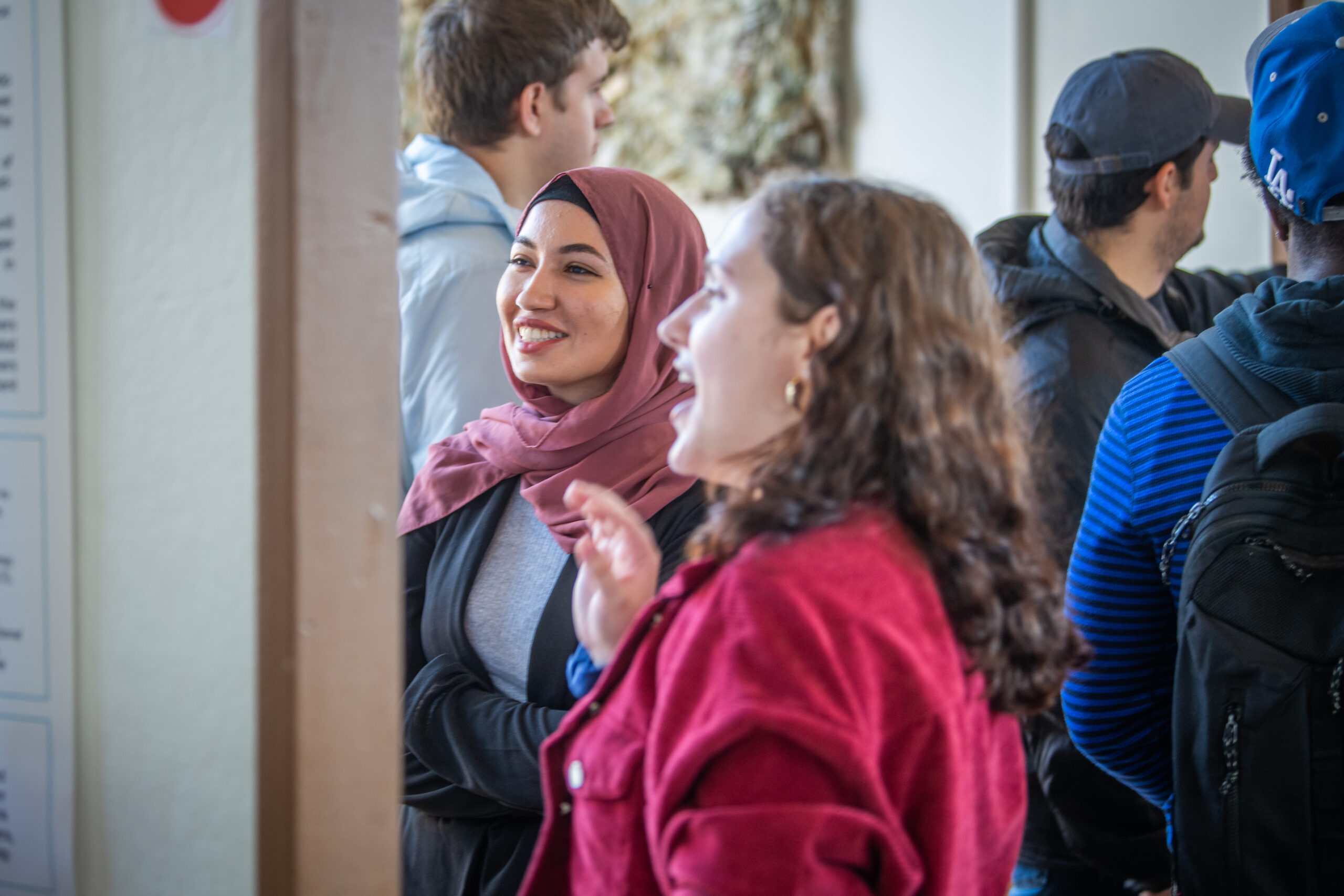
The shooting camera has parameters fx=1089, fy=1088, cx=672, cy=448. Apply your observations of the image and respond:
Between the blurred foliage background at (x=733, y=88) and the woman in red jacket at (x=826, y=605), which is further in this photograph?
the blurred foliage background at (x=733, y=88)

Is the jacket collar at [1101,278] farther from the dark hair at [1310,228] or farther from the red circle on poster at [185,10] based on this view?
the red circle on poster at [185,10]

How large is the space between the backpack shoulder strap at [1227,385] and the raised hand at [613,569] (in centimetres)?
67

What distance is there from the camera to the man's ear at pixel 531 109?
7.36 ft

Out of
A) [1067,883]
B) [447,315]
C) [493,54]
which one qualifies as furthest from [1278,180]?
[493,54]

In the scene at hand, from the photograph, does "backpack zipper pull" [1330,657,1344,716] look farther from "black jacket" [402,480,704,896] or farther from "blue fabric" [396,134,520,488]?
"blue fabric" [396,134,520,488]

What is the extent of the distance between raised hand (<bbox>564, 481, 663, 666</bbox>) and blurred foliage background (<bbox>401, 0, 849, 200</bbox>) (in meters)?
3.93

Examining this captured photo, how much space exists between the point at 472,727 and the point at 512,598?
0.65 feet

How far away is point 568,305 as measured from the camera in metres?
1.61

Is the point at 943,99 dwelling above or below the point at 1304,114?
above

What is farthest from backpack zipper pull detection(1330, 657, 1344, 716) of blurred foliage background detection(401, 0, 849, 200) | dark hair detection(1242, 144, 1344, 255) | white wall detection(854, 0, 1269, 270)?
blurred foliage background detection(401, 0, 849, 200)

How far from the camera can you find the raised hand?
107 cm

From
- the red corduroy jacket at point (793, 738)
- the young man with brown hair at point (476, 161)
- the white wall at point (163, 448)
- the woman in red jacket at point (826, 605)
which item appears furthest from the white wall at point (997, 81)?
the white wall at point (163, 448)

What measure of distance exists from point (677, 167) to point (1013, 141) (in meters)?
1.59

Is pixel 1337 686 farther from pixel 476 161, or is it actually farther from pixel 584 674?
pixel 476 161
